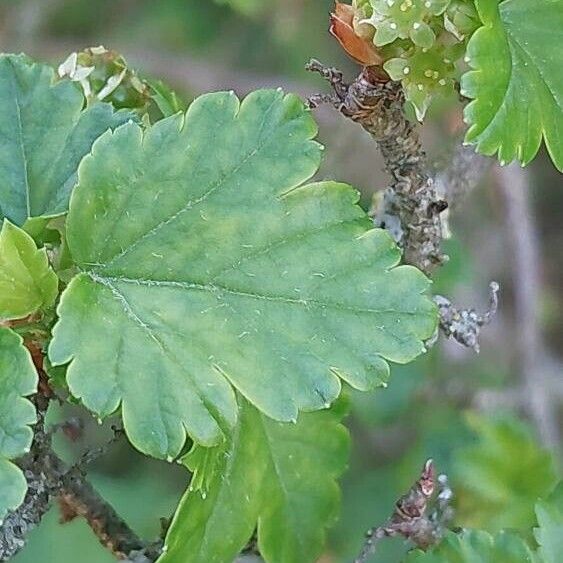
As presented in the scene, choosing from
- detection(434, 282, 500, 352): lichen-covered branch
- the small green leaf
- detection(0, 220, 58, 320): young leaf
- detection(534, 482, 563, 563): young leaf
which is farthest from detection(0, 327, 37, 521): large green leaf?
detection(534, 482, 563, 563): young leaf

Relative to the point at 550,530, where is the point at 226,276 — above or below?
above

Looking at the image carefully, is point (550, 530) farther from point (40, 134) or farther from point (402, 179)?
point (40, 134)

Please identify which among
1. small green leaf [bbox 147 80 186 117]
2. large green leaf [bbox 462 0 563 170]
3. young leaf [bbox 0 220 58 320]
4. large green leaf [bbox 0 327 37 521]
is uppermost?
large green leaf [bbox 462 0 563 170]

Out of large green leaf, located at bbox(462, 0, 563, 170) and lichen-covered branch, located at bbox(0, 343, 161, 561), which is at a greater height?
large green leaf, located at bbox(462, 0, 563, 170)

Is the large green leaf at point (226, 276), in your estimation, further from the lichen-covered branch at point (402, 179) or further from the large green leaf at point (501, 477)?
the large green leaf at point (501, 477)

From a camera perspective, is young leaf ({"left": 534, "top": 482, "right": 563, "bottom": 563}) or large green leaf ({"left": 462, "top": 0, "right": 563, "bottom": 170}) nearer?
large green leaf ({"left": 462, "top": 0, "right": 563, "bottom": 170})

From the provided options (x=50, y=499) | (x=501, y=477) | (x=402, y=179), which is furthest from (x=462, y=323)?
(x=501, y=477)

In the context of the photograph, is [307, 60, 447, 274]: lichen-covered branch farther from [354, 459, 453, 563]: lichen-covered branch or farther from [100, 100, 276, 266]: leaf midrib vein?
[354, 459, 453, 563]: lichen-covered branch
